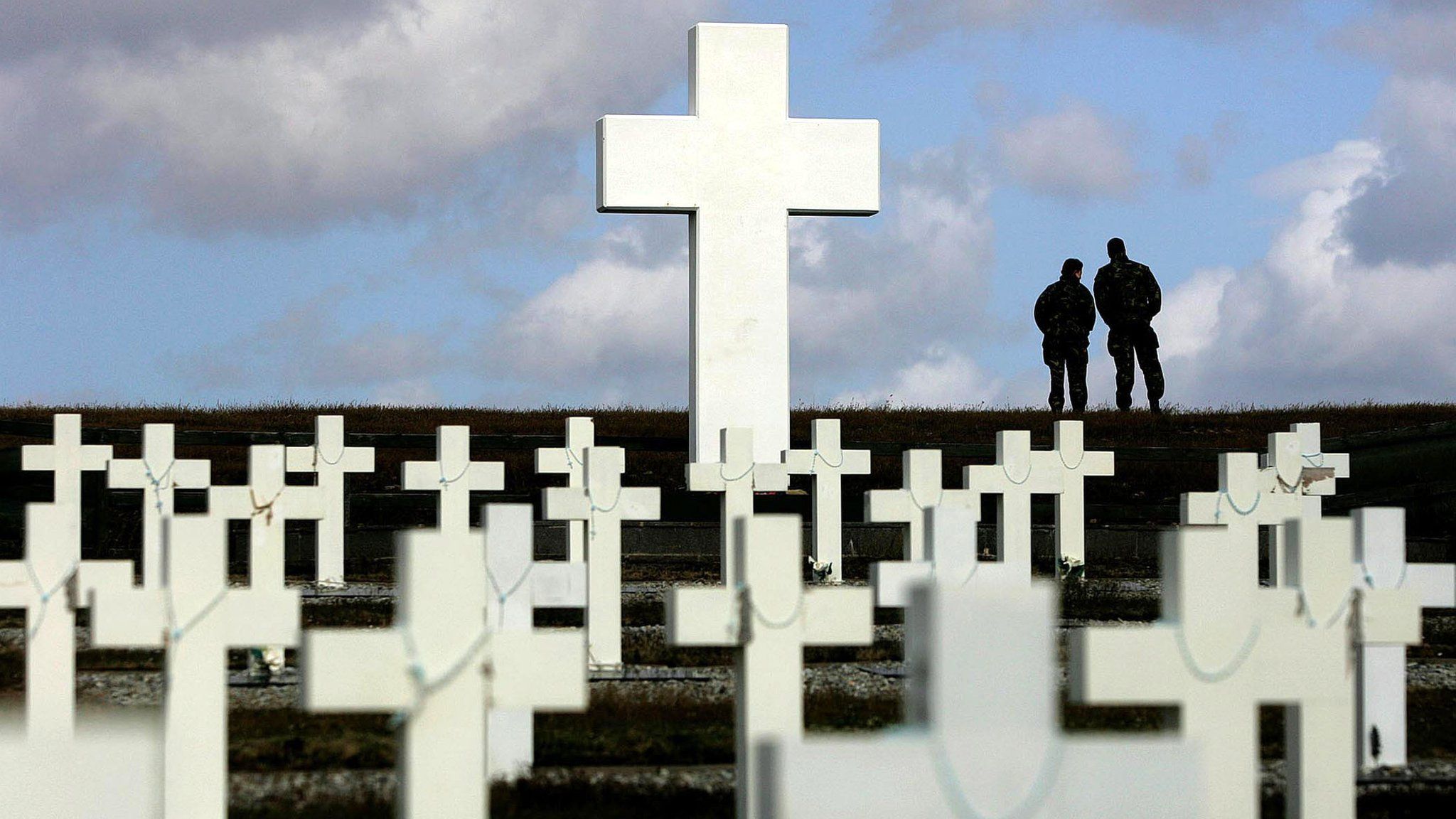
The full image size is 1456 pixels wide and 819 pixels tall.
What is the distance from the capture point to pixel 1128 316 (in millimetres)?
22062

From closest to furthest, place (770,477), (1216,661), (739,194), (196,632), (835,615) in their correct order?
1. (1216,661)
2. (196,632)
3. (835,615)
4. (770,477)
5. (739,194)

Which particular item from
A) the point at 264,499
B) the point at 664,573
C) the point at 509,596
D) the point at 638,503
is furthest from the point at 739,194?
the point at 509,596

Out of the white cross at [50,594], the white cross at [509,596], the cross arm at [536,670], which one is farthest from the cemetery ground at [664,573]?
the cross arm at [536,670]

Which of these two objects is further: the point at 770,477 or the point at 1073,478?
the point at 1073,478

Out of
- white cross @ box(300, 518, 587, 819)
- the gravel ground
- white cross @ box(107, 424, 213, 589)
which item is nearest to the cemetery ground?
the gravel ground

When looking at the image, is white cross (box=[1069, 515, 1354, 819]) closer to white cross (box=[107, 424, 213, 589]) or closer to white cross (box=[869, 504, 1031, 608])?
white cross (box=[869, 504, 1031, 608])

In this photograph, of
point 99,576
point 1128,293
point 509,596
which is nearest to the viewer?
point 99,576

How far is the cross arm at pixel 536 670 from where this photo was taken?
402 centimetres

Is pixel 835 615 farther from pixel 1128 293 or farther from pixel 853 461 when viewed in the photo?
pixel 1128 293

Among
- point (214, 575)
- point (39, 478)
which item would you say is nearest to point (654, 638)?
point (214, 575)

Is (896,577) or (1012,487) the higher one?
(1012,487)

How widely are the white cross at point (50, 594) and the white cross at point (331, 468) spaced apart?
310 inches

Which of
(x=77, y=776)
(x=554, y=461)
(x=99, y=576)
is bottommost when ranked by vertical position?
(x=77, y=776)

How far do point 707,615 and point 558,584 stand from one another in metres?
2.09
